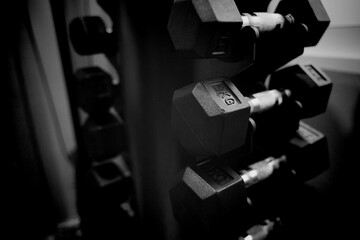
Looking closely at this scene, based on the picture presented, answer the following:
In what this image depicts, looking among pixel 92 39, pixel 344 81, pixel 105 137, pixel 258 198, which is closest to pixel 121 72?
pixel 92 39

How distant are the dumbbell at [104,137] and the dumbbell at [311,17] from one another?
652 millimetres

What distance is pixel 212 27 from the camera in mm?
416

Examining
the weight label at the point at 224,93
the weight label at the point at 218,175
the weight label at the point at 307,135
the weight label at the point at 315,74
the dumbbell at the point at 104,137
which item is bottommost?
the dumbbell at the point at 104,137

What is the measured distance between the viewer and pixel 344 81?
77 cm

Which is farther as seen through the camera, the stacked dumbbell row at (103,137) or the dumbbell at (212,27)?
the stacked dumbbell row at (103,137)

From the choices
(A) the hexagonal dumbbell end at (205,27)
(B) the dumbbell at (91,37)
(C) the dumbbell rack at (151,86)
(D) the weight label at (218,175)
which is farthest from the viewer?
(B) the dumbbell at (91,37)

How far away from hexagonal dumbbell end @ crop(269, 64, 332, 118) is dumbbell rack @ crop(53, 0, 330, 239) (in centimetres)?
7

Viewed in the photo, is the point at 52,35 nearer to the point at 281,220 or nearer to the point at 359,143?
the point at 281,220

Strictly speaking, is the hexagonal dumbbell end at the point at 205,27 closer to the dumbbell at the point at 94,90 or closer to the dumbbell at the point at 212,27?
the dumbbell at the point at 212,27

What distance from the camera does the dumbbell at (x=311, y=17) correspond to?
59 cm

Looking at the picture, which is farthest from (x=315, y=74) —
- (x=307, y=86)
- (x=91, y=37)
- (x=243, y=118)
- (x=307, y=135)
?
(x=91, y=37)

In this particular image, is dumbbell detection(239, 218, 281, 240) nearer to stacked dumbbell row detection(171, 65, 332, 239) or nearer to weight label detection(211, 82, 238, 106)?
stacked dumbbell row detection(171, 65, 332, 239)

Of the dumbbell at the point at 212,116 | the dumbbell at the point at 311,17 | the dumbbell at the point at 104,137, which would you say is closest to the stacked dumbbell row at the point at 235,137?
the dumbbell at the point at 212,116

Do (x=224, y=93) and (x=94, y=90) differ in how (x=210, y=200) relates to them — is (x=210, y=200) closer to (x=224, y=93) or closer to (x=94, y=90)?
(x=224, y=93)
